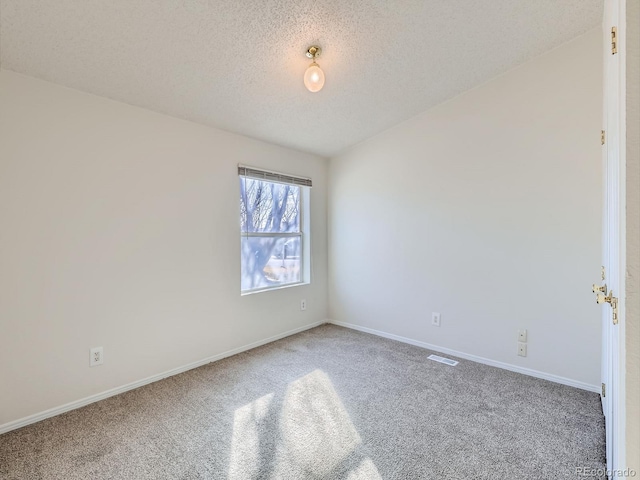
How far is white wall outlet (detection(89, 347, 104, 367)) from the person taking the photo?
2.18m

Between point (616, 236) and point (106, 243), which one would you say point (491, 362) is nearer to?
point (616, 236)

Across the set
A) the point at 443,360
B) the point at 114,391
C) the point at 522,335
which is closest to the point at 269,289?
the point at 114,391

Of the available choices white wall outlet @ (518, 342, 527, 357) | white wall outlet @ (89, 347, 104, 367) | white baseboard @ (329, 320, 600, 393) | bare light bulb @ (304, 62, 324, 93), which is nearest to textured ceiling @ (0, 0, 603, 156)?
bare light bulb @ (304, 62, 324, 93)

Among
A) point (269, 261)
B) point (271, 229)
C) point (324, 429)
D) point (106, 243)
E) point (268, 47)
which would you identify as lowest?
point (324, 429)

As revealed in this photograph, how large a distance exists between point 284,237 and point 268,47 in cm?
196

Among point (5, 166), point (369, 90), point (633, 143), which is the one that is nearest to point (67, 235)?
point (5, 166)

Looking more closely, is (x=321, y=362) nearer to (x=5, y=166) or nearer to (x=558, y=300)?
(x=558, y=300)

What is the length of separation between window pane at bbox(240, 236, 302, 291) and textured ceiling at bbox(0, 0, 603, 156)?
1.21 meters

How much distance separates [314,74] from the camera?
2018mm

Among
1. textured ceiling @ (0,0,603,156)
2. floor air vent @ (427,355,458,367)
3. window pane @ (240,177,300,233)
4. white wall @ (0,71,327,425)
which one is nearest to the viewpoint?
textured ceiling @ (0,0,603,156)

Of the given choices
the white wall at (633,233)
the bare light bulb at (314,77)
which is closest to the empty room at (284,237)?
the bare light bulb at (314,77)

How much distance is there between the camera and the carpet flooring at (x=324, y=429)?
5.18 ft

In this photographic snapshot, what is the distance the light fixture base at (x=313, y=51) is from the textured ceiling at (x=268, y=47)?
4 centimetres

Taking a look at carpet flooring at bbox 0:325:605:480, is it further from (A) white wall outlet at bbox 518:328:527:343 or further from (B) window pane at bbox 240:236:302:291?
(B) window pane at bbox 240:236:302:291
